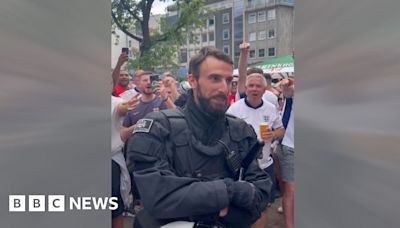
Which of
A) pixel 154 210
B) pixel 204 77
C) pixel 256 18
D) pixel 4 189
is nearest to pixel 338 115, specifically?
pixel 204 77

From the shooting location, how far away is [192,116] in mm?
1503

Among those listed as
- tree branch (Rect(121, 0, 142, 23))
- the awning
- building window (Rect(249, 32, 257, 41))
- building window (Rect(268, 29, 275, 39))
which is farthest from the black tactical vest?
the awning

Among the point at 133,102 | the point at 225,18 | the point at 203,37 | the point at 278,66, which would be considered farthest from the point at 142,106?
the point at 278,66

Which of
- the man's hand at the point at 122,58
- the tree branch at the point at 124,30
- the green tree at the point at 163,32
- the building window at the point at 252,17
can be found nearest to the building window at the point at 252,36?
the building window at the point at 252,17

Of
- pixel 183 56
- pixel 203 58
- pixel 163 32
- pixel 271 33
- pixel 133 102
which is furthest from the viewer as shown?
pixel 271 33

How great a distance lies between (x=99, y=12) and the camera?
4.17 feet

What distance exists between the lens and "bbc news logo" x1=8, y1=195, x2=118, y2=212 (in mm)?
1336

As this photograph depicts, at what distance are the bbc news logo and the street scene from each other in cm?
14

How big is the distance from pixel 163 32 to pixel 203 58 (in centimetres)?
55

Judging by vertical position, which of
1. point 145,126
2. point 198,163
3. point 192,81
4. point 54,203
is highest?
point 192,81

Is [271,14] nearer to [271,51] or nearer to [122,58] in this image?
[271,51]

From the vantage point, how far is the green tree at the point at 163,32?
1.75 metres

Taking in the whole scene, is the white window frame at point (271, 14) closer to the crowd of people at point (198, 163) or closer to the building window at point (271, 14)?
the building window at point (271, 14)

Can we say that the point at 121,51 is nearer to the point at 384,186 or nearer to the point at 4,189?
the point at 4,189
